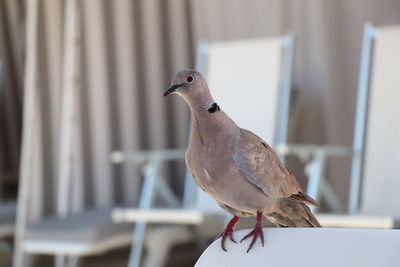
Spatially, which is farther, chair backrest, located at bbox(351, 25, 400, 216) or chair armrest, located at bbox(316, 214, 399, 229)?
chair backrest, located at bbox(351, 25, 400, 216)

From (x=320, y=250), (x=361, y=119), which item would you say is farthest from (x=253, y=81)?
(x=320, y=250)

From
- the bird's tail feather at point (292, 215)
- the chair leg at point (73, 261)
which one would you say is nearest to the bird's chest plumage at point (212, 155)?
the bird's tail feather at point (292, 215)

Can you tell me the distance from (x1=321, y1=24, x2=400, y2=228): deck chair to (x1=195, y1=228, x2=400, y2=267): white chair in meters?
2.24

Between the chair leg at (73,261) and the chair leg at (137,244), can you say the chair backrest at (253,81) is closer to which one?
the chair leg at (137,244)

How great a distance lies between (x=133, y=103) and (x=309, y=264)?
3398mm

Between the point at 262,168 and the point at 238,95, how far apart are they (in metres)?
2.35

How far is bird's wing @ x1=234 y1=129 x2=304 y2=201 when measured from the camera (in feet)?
3.48

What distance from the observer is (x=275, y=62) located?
3.39 m

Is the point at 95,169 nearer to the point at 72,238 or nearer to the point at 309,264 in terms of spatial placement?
the point at 72,238

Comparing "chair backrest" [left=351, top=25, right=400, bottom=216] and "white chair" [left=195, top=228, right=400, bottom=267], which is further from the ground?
"white chair" [left=195, top=228, right=400, bottom=267]

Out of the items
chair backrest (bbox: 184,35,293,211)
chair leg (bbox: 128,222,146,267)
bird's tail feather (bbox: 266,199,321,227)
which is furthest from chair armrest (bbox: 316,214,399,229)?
bird's tail feather (bbox: 266,199,321,227)

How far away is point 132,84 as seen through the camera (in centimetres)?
409

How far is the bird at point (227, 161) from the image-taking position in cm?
102

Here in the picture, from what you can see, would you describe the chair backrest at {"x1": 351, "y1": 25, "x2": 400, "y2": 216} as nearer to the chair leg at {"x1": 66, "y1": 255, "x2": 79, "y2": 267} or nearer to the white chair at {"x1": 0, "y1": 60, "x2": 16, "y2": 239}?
the chair leg at {"x1": 66, "y1": 255, "x2": 79, "y2": 267}
